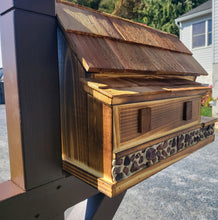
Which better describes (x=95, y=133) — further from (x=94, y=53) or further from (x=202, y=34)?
(x=202, y=34)

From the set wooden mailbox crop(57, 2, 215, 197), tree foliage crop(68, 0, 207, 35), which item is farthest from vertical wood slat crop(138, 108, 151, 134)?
tree foliage crop(68, 0, 207, 35)

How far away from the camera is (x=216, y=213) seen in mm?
2576

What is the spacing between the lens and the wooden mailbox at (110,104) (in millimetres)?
595

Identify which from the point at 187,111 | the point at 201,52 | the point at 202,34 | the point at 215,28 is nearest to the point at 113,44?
the point at 187,111

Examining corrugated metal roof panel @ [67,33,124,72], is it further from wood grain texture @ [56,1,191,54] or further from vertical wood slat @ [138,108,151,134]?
vertical wood slat @ [138,108,151,134]

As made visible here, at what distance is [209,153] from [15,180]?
14.9 feet

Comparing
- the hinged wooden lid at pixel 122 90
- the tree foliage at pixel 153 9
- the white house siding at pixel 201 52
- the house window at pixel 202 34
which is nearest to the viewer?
the hinged wooden lid at pixel 122 90

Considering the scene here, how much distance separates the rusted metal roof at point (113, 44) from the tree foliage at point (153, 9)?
45.7 feet

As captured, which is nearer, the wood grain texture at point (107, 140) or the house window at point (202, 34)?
the wood grain texture at point (107, 140)

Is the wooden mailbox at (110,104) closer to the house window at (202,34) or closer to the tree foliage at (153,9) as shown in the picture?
the house window at (202,34)

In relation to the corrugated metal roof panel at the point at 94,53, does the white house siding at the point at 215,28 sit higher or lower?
higher

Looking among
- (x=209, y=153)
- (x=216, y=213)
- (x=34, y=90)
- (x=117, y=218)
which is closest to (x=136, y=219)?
(x=117, y=218)

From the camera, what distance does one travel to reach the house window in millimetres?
9015

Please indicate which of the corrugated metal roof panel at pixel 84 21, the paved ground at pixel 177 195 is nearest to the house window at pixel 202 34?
the paved ground at pixel 177 195
